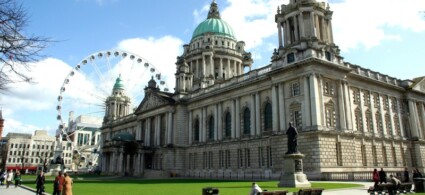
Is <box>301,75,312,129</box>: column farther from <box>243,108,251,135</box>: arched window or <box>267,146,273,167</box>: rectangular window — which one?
<box>243,108,251,135</box>: arched window

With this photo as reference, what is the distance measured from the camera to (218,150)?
178ft

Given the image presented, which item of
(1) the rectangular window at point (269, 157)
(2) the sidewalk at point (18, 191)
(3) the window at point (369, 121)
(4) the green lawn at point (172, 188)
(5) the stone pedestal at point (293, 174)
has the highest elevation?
(3) the window at point (369, 121)

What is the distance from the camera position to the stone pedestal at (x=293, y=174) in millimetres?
25859

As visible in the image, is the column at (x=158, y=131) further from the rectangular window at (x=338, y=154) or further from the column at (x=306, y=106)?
the rectangular window at (x=338, y=154)

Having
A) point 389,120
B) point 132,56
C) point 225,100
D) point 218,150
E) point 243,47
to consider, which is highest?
point 243,47

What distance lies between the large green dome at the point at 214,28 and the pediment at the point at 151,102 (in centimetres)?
2301

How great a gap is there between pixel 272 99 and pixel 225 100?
11254 millimetres

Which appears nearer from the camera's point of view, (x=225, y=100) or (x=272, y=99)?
(x=272, y=99)

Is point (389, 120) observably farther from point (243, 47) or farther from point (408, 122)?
point (243, 47)

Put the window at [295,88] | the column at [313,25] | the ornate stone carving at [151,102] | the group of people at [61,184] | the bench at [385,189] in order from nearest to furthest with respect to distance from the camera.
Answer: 1. the group of people at [61,184]
2. the bench at [385,189]
3. the window at [295,88]
4. the column at [313,25]
5. the ornate stone carving at [151,102]

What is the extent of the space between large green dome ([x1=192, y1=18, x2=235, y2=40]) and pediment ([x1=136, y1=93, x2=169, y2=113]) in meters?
23.0

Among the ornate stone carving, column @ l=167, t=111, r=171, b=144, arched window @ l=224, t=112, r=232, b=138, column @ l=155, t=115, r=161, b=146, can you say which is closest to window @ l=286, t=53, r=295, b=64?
arched window @ l=224, t=112, r=232, b=138

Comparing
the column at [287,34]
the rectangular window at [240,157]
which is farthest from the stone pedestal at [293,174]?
the column at [287,34]

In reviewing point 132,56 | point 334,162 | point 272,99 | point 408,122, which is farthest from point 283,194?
point 132,56
